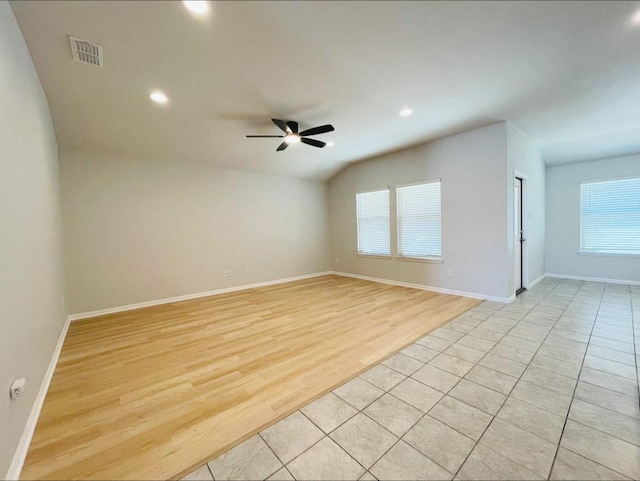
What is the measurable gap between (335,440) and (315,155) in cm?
495

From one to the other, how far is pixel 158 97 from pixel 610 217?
337 inches

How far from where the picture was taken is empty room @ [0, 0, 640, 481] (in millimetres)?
1579

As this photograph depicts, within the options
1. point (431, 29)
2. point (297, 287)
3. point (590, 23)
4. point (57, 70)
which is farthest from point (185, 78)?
point (297, 287)

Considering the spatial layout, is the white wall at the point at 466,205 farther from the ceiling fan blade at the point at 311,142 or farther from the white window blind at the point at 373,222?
the ceiling fan blade at the point at 311,142

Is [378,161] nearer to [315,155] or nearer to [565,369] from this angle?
[315,155]

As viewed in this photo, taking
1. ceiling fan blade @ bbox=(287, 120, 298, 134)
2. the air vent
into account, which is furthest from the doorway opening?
the air vent

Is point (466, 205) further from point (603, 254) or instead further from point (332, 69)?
point (603, 254)

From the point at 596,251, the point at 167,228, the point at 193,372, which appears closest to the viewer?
the point at 193,372

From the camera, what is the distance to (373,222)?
244 inches

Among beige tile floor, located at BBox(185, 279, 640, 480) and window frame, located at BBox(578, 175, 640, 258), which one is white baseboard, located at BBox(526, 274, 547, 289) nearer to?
window frame, located at BBox(578, 175, 640, 258)

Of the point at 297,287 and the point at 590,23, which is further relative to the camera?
the point at 297,287

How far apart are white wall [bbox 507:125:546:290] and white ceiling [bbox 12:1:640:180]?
388 mm

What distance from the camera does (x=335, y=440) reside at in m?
1.56

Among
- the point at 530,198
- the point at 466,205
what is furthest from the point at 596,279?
the point at 466,205
